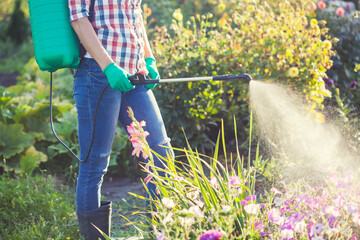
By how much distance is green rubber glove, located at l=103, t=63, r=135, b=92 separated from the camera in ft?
5.64

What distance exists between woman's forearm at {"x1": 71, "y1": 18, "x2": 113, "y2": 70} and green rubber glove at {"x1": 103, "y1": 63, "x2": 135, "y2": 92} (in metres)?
0.03

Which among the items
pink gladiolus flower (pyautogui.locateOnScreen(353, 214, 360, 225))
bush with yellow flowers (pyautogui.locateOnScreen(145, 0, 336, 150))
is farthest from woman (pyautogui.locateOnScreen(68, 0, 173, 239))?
bush with yellow flowers (pyautogui.locateOnScreen(145, 0, 336, 150))

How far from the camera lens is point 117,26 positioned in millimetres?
1844

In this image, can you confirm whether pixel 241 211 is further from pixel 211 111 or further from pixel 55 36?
pixel 211 111

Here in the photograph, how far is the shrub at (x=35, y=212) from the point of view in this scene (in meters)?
2.33

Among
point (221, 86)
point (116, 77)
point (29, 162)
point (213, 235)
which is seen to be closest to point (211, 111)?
point (221, 86)

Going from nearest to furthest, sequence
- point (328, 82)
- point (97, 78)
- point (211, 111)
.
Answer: point (97, 78) < point (211, 111) < point (328, 82)

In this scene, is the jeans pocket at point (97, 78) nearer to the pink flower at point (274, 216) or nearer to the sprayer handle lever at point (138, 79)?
the sprayer handle lever at point (138, 79)

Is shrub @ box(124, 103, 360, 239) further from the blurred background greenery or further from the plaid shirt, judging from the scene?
the blurred background greenery

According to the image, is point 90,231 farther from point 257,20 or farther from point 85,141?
point 257,20

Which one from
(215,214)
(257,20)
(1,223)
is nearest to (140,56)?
(215,214)

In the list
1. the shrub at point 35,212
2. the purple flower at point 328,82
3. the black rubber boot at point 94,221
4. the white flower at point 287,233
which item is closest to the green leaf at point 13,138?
the shrub at point 35,212

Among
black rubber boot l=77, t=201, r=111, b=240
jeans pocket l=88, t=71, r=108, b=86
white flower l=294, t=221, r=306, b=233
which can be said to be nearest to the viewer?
white flower l=294, t=221, r=306, b=233

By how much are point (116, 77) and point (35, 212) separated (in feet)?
4.05
